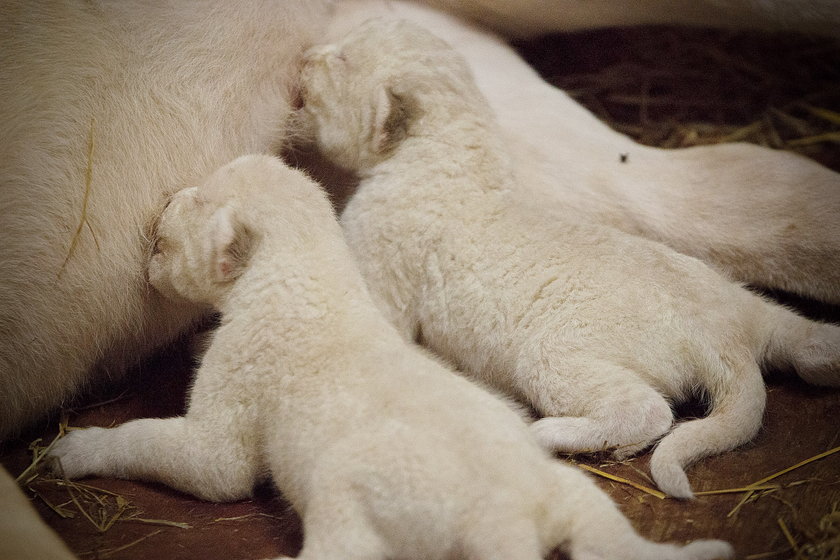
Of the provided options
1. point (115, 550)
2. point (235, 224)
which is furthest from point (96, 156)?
point (115, 550)

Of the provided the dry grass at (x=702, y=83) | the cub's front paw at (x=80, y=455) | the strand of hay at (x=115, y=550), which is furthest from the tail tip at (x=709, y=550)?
the dry grass at (x=702, y=83)

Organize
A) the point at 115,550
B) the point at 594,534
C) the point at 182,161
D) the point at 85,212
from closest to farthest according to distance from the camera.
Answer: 1. the point at 594,534
2. the point at 115,550
3. the point at 85,212
4. the point at 182,161

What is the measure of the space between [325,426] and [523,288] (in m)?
0.78

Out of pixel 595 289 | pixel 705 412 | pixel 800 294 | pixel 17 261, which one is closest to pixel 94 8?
pixel 17 261

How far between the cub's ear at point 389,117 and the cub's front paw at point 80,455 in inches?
47.8

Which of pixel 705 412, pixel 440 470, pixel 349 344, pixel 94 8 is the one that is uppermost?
pixel 94 8

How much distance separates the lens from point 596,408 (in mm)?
2314

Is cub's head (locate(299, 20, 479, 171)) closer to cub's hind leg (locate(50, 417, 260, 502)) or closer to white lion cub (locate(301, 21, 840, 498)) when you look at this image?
white lion cub (locate(301, 21, 840, 498))

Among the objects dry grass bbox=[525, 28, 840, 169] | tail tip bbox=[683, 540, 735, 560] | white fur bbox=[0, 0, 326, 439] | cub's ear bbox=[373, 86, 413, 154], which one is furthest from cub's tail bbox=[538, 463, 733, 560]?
dry grass bbox=[525, 28, 840, 169]

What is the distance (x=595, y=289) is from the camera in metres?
2.45

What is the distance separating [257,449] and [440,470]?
1.99 feet

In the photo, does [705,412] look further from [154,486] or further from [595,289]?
[154,486]

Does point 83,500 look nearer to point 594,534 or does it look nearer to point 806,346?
point 594,534

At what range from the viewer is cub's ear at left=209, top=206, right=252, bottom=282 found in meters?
2.26
